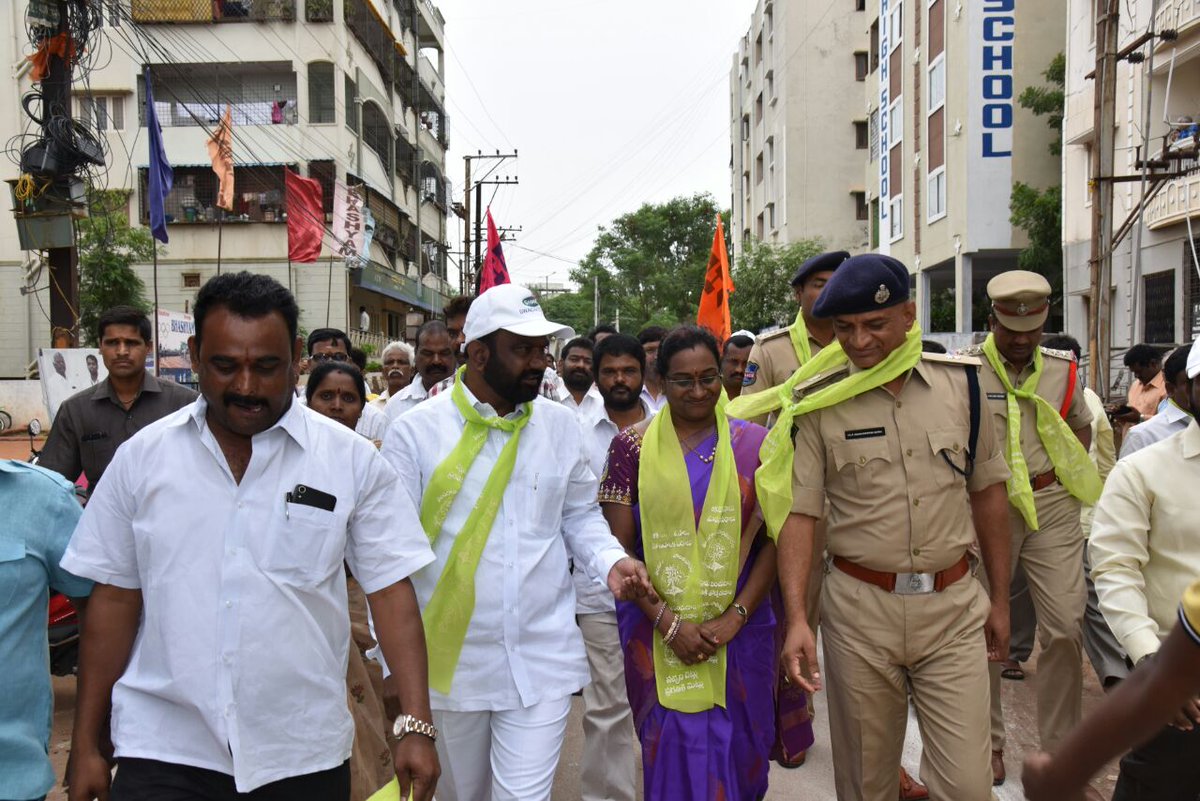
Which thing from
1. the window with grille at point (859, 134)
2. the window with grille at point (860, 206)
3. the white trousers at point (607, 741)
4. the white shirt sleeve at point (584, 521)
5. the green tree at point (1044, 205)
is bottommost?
the white trousers at point (607, 741)

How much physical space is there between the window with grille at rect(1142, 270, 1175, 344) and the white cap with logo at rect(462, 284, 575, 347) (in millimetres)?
15308

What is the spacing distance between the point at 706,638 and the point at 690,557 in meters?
0.29

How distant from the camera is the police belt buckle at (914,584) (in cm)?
347

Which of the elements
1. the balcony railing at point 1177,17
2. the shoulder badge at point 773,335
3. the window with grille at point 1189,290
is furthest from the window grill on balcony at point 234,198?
the shoulder badge at point 773,335

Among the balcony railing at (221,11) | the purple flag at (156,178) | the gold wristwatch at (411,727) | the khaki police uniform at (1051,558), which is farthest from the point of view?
the balcony railing at (221,11)

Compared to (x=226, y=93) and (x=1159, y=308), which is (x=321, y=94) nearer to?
(x=226, y=93)

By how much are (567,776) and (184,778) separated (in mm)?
2887

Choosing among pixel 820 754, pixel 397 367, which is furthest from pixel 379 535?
pixel 397 367

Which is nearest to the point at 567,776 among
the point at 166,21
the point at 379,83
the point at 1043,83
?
the point at 1043,83

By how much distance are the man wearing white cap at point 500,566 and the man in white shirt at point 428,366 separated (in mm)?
3041

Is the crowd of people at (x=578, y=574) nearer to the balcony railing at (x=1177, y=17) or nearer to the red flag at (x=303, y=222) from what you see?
the balcony railing at (x=1177, y=17)

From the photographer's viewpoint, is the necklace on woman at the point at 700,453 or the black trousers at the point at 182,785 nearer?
the black trousers at the point at 182,785

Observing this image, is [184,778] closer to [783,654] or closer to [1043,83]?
[783,654]

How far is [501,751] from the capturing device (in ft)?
11.0
